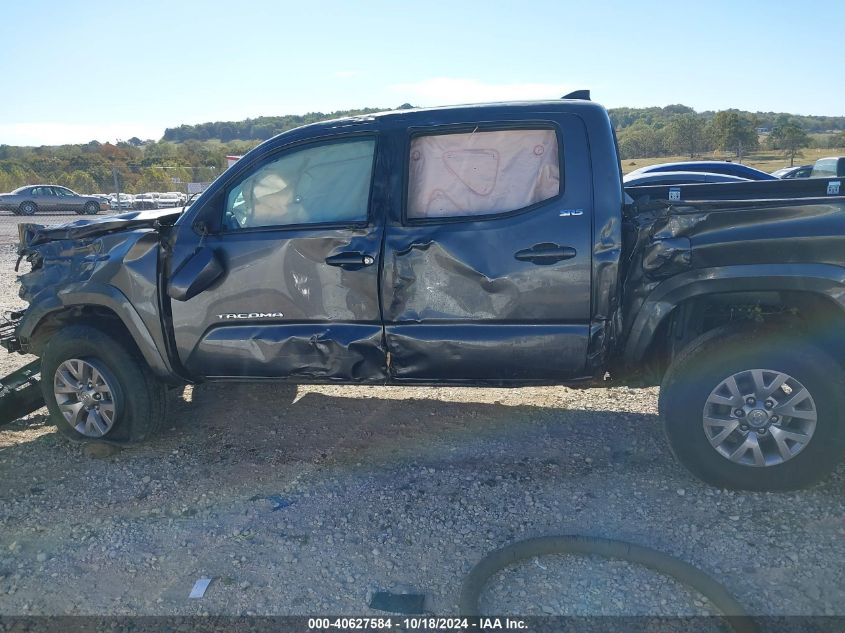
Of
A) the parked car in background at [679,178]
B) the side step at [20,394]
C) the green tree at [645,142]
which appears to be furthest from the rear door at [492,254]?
the green tree at [645,142]

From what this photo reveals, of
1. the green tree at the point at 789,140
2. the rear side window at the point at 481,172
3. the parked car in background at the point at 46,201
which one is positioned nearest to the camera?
the rear side window at the point at 481,172

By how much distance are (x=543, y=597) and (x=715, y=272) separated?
1834 mm

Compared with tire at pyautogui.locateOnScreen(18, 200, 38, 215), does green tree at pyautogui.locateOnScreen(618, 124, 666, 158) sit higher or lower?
higher

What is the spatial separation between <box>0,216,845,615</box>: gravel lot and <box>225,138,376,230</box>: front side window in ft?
4.99

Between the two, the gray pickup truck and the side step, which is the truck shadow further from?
the side step

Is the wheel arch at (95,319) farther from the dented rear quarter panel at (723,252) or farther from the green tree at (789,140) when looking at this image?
the green tree at (789,140)

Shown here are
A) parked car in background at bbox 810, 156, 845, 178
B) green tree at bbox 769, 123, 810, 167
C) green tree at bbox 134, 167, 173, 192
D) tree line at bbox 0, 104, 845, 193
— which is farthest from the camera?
green tree at bbox 134, 167, 173, 192

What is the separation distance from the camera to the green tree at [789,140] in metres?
29.9

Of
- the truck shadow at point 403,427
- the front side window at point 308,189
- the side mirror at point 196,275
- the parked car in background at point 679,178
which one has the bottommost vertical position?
the truck shadow at point 403,427

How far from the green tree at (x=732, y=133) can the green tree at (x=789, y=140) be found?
1064 mm

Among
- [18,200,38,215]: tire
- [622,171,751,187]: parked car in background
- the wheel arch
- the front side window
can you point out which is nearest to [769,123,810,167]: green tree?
[622,171,751,187]: parked car in background

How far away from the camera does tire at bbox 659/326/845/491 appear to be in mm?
3385

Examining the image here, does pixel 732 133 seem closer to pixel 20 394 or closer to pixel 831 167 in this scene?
pixel 831 167

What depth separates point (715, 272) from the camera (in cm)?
344
